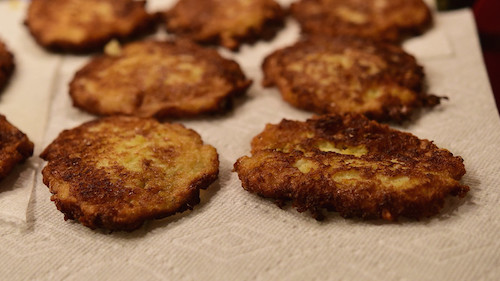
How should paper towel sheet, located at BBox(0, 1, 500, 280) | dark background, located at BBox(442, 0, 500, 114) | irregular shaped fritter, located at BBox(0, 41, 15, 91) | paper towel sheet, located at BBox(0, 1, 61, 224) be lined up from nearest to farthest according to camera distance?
paper towel sheet, located at BBox(0, 1, 500, 280)
paper towel sheet, located at BBox(0, 1, 61, 224)
irregular shaped fritter, located at BBox(0, 41, 15, 91)
dark background, located at BBox(442, 0, 500, 114)

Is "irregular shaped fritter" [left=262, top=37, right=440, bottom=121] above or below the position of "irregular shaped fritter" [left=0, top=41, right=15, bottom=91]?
below

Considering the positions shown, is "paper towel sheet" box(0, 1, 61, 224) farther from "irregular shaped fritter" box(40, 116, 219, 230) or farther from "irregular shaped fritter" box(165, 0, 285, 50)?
"irregular shaped fritter" box(165, 0, 285, 50)

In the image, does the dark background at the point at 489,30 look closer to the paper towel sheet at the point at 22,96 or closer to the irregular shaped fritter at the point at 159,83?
the irregular shaped fritter at the point at 159,83

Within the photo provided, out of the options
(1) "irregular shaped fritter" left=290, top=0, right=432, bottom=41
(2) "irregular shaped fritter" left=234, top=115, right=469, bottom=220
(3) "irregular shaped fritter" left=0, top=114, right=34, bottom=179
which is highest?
(1) "irregular shaped fritter" left=290, top=0, right=432, bottom=41

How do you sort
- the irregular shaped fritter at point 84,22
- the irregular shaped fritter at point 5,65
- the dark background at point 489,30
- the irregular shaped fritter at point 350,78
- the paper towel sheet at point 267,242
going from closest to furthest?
the paper towel sheet at point 267,242 → the irregular shaped fritter at point 350,78 → the irregular shaped fritter at point 5,65 → the dark background at point 489,30 → the irregular shaped fritter at point 84,22

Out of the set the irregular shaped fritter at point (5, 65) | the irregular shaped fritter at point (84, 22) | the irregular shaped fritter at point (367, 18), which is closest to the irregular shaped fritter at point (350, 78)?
the irregular shaped fritter at point (367, 18)

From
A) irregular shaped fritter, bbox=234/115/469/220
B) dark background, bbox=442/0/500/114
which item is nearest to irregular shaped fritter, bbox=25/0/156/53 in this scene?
irregular shaped fritter, bbox=234/115/469/220
